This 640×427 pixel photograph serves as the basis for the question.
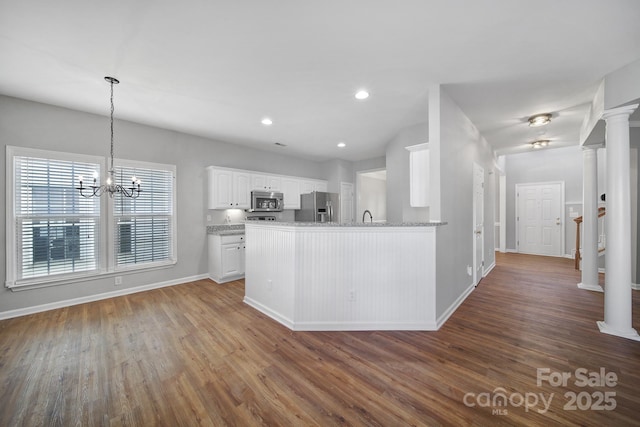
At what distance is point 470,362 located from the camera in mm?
2090

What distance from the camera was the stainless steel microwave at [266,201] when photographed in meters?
5.41

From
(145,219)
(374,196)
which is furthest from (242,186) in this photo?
Answer: (374,196)

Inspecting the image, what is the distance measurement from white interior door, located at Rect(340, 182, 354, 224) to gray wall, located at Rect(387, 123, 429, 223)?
227 cm

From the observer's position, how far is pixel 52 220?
334 centimetres

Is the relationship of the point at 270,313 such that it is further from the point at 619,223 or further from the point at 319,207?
the point at 619,223

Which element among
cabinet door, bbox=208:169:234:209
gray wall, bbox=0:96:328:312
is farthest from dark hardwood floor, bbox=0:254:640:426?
cabinet door, bbox=208:169:234:209

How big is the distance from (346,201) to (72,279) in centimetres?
589

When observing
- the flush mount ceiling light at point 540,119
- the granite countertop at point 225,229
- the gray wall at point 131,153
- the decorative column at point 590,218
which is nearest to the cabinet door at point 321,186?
the gray wall at point 131,153

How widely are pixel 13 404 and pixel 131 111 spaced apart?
3490 millimetres

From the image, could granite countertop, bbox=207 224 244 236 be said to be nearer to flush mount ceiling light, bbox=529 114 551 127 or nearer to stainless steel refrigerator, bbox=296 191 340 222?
stainless steel refrigerator, bbox=296 191 340 222

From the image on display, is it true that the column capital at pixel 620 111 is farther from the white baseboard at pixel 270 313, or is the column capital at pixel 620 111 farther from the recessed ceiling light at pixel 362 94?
the white baseboard at pixel 270 313

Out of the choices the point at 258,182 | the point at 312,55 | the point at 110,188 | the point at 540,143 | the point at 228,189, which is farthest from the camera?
the point at 258,182

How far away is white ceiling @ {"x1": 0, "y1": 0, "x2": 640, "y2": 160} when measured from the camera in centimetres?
177

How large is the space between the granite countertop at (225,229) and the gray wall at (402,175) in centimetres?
311
